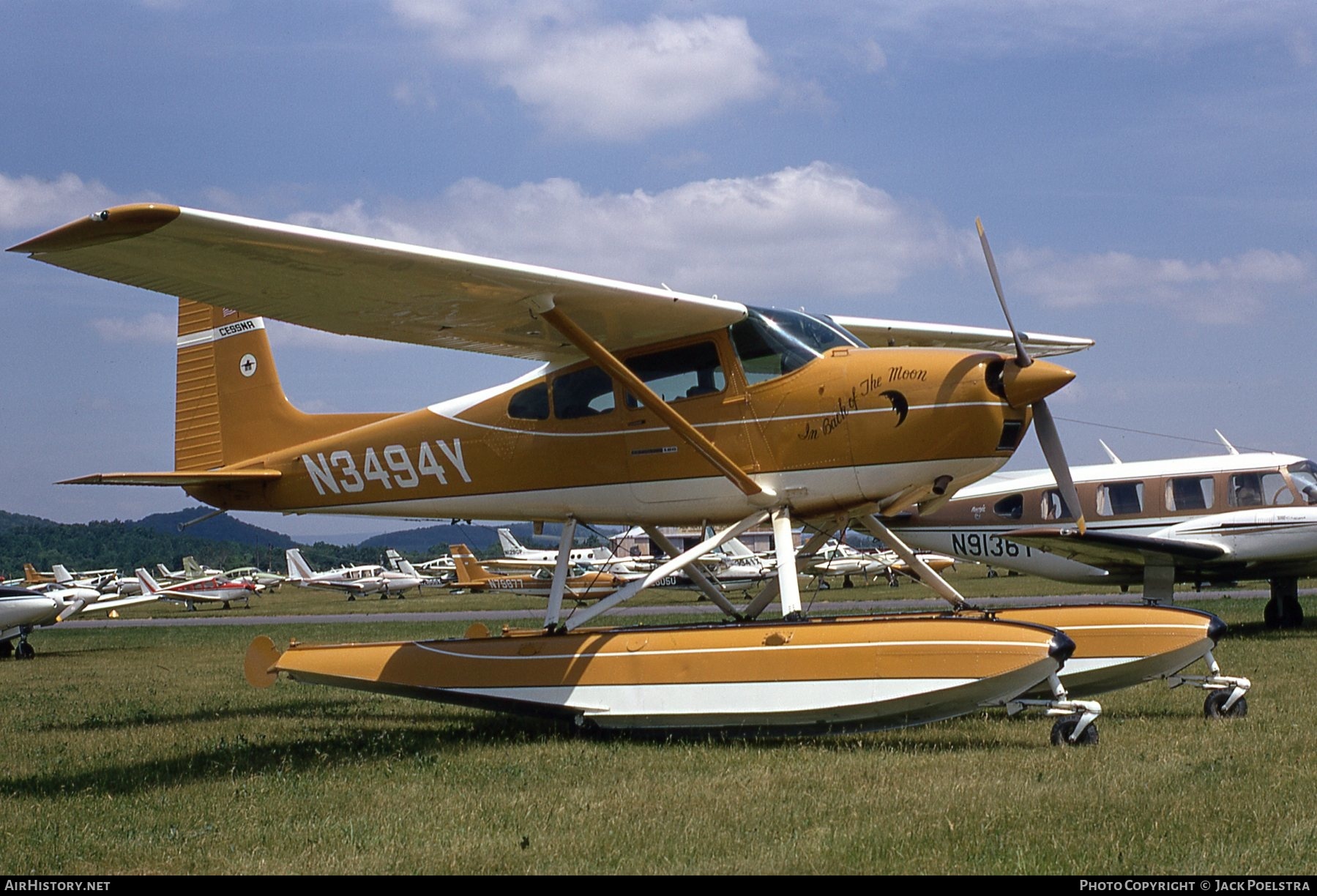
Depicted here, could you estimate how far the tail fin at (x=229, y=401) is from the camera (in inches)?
483

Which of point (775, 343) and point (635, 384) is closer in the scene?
point (635, 384)

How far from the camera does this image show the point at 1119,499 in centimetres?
1861

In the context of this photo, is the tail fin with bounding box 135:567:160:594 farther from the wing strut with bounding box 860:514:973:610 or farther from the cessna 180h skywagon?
the wing strut with bounding box 860:514:973:610

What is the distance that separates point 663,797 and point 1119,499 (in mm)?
14212

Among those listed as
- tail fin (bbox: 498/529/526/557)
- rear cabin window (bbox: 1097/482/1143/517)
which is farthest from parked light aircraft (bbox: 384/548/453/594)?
rear cabin window (bbox: 1097/482/1143/517)

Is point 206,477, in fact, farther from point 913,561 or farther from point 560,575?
point 913,561

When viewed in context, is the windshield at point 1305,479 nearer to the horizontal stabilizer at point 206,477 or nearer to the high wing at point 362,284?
the high wing at point 362,284

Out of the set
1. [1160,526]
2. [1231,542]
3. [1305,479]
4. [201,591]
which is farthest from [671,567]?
[201,591]

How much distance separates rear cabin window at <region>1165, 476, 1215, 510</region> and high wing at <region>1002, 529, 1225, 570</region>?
1.13m

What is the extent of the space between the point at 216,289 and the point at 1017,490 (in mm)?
14673

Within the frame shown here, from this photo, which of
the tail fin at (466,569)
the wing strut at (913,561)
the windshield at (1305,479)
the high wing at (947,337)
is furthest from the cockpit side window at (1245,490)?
the tail fin at (466,569)

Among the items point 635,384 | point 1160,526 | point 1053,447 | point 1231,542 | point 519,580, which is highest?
point 635,384
